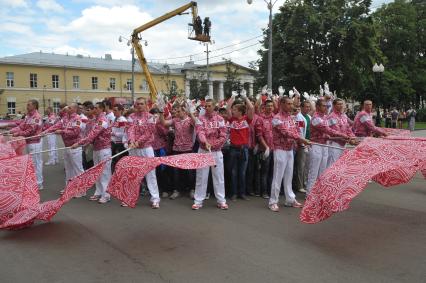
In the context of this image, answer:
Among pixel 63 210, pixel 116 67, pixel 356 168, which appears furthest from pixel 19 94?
pixel 356 168

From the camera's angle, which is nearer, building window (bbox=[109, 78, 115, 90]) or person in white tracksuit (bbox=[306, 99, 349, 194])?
person in white tracksuit (bbox=[306, 99, 349, 194])

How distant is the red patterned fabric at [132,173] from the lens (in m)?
5.74

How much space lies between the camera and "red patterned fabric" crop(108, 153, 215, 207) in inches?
226

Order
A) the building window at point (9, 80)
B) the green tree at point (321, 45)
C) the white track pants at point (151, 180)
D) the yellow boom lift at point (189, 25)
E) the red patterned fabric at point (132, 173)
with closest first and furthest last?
the red patterned fabric at point (132, 173), the white track pants at point (151, 180), the yellow boom lift at point (189, 25), the green tree at point (321, 45), the building window at point (9, 80)

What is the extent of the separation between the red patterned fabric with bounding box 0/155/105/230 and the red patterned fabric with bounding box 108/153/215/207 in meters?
0.36

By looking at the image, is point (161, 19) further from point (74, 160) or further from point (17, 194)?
point (17, 194)

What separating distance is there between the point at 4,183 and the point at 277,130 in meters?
4.36

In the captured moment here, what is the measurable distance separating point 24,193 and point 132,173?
5.81 ft

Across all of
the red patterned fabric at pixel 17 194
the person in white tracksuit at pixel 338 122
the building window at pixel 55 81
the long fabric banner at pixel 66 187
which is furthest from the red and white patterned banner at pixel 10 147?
the building window at pixel 55 81

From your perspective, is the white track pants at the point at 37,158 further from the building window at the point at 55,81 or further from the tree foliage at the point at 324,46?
the building window at the point at 55,81

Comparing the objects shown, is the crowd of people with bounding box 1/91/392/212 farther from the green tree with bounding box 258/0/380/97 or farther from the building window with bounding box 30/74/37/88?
the building window with bounding box 30/74/37/88

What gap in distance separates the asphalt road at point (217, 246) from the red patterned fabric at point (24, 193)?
0.25m

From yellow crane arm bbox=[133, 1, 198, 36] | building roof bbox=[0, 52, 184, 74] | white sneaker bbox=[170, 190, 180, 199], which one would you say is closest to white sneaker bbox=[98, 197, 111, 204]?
white sneaker bbox=[170, 190, 180, 199]

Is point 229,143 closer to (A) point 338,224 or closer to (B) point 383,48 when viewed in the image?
(A) point 338,224
